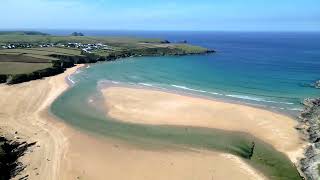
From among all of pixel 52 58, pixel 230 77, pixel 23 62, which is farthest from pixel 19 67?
pixel 230 77

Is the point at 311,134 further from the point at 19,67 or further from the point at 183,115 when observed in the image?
the point at 19,67

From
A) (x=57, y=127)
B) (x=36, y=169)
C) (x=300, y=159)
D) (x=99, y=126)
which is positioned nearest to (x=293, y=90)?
(x=300, y=159)

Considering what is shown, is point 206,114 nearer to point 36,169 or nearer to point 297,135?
point 297,135

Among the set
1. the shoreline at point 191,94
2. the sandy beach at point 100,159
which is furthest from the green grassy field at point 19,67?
the sandy beach at point 100,159

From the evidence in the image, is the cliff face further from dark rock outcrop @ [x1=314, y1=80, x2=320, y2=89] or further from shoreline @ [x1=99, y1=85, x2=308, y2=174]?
dark rock outcrop @ [x1=314, y1=80, x2=320, y2=89]

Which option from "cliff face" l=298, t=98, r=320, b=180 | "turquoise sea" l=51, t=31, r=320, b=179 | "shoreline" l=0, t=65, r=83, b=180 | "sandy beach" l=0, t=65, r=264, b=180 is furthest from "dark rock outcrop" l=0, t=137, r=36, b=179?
"cliff face" l=298, t=98, r=320, b=180
